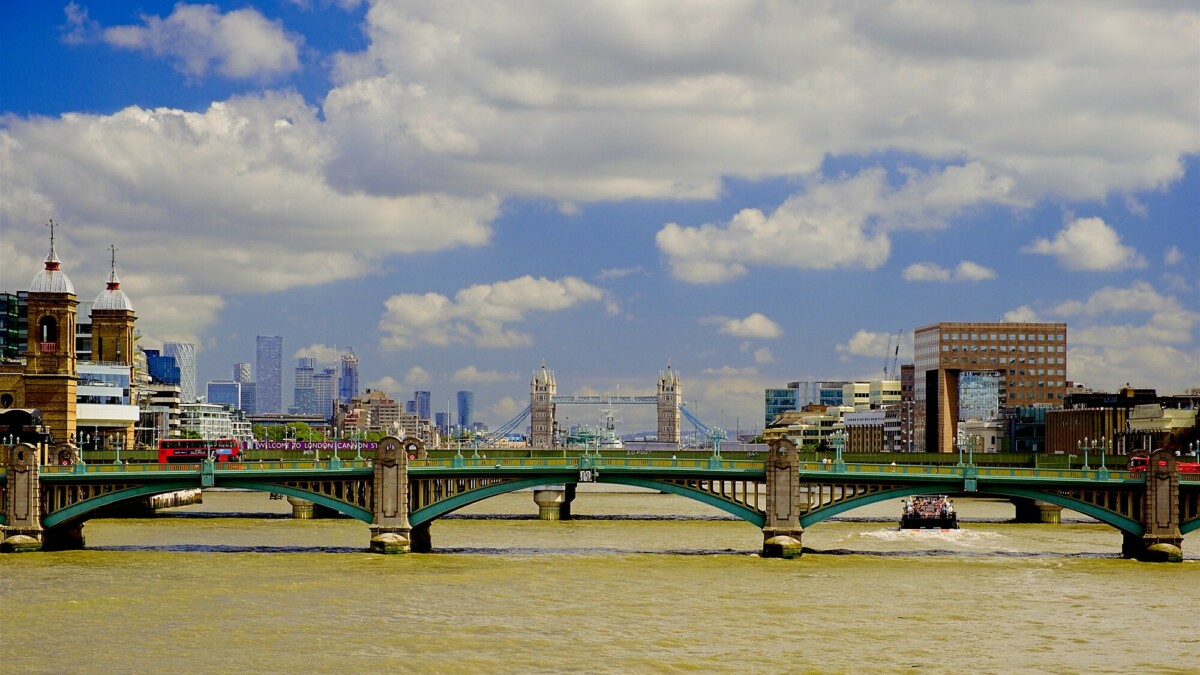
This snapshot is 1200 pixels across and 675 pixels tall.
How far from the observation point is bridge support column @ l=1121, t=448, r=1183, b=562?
295 ft

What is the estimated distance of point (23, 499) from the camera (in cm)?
9331

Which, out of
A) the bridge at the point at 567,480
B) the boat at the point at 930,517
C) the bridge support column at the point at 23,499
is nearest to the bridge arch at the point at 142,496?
the bridge at the point at 567,480

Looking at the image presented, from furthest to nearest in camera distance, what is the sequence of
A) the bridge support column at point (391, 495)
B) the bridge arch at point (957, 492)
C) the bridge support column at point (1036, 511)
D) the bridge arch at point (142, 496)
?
the bridge support column at point (1036, 511)
the bridge support column at point (391, 495)
the bridge arch at point (142, 496)
the bridge arch at point (957, 492)

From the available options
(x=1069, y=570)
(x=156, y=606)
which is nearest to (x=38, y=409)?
(x=156, y=606)

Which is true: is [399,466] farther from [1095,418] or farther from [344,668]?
[1095,418]

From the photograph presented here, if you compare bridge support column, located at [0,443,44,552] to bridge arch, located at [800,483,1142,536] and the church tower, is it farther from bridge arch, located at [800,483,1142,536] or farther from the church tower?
the church tower

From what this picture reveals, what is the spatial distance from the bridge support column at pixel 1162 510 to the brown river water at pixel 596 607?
1.60 metres

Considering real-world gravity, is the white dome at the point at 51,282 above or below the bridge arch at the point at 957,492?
above

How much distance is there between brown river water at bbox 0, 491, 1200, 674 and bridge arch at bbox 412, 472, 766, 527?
103 inches

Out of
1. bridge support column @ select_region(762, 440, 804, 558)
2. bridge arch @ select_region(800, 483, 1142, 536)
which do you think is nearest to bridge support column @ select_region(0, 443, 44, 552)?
bridge support column @ select_region(762, 440, 804, 558)

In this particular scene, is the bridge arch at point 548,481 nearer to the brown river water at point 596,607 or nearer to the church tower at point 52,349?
the brown river water at point 596,607

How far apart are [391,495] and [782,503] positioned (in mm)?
23528

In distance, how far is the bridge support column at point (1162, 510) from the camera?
8988 cm

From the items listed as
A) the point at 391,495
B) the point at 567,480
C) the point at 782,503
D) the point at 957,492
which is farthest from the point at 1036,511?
the point at 391,495
